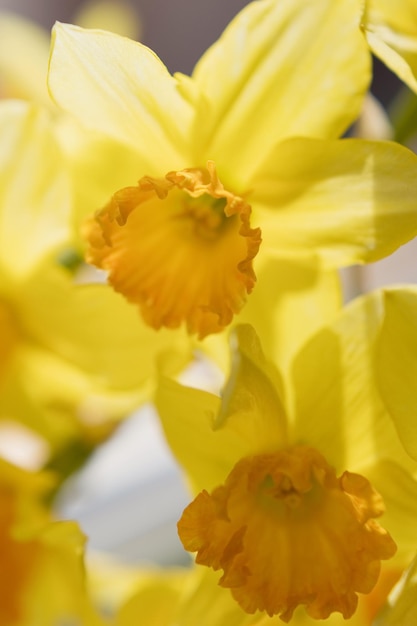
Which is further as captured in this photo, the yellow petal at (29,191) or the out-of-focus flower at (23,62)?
the out-of-focus flower at (23,62)

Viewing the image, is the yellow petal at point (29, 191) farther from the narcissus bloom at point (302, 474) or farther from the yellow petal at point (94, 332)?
the narcissus bloom at point (302, 474)

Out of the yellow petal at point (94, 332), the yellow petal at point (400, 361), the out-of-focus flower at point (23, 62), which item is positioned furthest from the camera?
the out-of-focus flower at point (23, 62)

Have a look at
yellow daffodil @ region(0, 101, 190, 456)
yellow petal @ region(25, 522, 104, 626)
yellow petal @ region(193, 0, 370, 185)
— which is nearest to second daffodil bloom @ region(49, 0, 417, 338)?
yellow petal @ region(193, 0, 370, 185)

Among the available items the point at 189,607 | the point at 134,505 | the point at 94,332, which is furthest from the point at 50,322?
the point at 134,505

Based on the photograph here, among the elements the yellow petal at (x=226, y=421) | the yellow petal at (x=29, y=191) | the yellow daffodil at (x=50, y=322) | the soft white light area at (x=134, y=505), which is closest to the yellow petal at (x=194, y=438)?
the yellow petal at (x=226, y=421)

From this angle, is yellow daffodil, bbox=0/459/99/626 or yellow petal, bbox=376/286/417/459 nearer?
yellow petal, bbox=376/286/417/459

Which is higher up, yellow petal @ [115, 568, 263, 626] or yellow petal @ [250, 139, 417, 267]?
yellow petal @ [250, 139, 417, 267]

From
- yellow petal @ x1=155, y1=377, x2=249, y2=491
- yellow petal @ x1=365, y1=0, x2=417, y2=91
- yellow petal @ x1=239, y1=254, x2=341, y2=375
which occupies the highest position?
yellow petal @ x1=365, y1=0, x2=417, y2=91

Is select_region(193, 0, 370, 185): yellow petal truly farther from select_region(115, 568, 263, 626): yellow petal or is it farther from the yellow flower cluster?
select_region(115, 568, 263, 626): yellow petal
